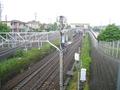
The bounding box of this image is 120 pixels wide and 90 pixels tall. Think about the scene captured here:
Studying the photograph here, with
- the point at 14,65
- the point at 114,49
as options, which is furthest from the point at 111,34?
the point at 114,49

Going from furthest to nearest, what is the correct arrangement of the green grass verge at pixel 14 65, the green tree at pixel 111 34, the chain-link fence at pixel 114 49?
1. the green tree at pixel 111 34
2. the green grass verge at pixel 14 65
3. the chain-link fence at pixel 114 49

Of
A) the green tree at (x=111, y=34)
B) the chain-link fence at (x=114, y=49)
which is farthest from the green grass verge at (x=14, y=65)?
the green tree at (x=111, y=34)

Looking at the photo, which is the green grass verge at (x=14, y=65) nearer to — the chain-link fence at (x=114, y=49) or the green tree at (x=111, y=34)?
the chain-link fence at (x=114, y=49)

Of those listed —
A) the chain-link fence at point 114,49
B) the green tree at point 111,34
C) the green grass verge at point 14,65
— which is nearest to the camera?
the chain-link fence at point 114,49

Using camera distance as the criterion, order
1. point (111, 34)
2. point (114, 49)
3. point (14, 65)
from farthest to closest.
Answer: point (111, 34) < point (14, 65) < point (114, 49)

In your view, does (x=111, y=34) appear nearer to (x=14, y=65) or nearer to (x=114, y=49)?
(x=14, y=65)

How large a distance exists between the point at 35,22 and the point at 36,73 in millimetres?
83439

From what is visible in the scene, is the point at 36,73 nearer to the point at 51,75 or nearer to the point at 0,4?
the point at 51,75

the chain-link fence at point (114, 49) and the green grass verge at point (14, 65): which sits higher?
the chain-link fence at point (114, 49)

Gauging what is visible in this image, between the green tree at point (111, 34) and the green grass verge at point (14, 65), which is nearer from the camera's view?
the green grass verge at point (14, 65)

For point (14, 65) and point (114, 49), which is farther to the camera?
point (14, 65)

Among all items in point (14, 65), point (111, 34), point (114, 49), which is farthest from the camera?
point (111, 34)

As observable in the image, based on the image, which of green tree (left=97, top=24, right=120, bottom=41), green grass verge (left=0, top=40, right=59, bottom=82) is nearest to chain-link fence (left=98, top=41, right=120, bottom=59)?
green grass verge (left=0, top=40, right=59, bottom=82)

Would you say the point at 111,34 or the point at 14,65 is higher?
the point at 111,34
